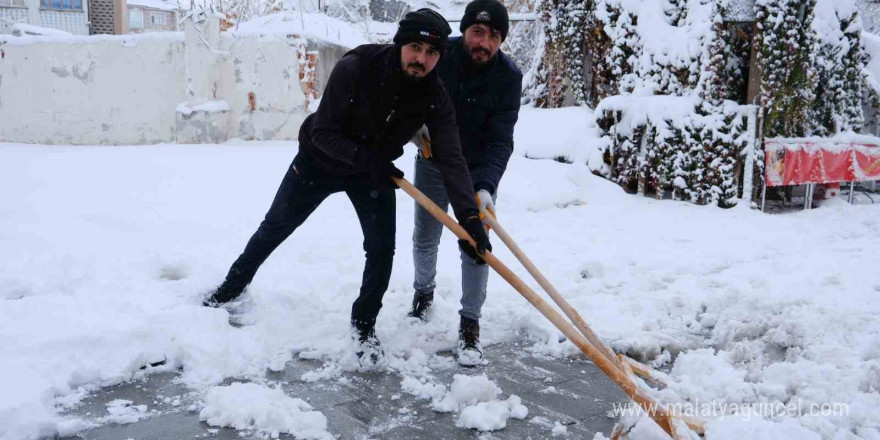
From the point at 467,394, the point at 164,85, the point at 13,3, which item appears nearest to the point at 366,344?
the point at 467,394

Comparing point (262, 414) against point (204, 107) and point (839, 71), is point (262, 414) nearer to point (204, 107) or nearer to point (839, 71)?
point (204, 107)

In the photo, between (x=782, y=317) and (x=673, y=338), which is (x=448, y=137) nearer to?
(x=673, y=338)

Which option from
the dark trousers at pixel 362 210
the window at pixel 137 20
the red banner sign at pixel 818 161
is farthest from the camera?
the window at pixel 137 20

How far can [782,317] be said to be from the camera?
12.5 ft

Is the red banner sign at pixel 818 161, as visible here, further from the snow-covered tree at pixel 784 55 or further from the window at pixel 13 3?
the window at pixel 13 3

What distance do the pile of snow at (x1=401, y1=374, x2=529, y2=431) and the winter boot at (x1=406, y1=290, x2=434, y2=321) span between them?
0.88m

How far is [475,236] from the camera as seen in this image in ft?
10.5

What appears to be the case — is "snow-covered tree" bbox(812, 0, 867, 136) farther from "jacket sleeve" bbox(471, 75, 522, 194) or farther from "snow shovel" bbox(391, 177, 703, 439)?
"snow shovel" bbox(391, 177, 703, 439)

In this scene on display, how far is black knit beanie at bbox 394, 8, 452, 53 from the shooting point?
3.00 m

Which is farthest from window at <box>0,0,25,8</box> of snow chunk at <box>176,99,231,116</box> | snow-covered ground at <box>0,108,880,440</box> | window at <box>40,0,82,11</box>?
snow-covered ground at <box>0,108,880,440</box>

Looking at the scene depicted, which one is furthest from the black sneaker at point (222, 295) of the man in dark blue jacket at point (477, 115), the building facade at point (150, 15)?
the building facade at point (150, 15)

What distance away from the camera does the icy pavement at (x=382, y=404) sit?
106 inches

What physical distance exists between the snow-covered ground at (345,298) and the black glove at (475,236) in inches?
24.1

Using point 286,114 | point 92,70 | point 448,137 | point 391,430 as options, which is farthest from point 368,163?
point 92,70
